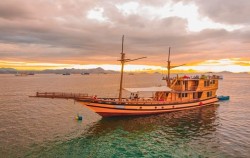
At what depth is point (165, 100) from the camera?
44.7 m

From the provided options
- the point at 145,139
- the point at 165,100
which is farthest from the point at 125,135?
the point at 165,100

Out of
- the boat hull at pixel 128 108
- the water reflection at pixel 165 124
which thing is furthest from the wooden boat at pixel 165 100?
the water reflection at pixel 165 124

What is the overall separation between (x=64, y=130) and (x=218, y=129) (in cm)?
2388

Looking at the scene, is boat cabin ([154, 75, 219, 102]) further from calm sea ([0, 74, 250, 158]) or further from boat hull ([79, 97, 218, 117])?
calm sea ([0, 74, 250, 158])

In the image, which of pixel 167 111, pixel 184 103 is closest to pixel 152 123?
pixel 167 111

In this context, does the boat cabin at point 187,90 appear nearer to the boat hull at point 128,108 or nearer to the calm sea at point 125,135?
the boat hull at point 128,108

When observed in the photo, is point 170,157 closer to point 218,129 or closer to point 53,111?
point 218,129

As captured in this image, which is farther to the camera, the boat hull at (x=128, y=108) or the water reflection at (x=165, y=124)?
the boat hull at (x=128, y=108)

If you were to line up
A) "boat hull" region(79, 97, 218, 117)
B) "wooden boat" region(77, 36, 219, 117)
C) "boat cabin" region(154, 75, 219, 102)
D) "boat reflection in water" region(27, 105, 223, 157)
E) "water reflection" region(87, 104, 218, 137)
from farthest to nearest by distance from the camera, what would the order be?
"boat cabin" region(154, 75, 219, 102)
"wooden boat" region(77, 36, 219, 117)
"boat hull" region(79, 97, 218, 117)
"water reflection" region(87, 104, 218, 137)
"boat reflection in water" region(27, 105, 223, 157)

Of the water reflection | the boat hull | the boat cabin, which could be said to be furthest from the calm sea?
the boat cabin

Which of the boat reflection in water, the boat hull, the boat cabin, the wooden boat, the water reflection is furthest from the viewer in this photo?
the boat cabin

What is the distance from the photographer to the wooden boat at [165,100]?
37.7 metres

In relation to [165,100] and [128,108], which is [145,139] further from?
[165,100]

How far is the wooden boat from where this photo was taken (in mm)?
37688
